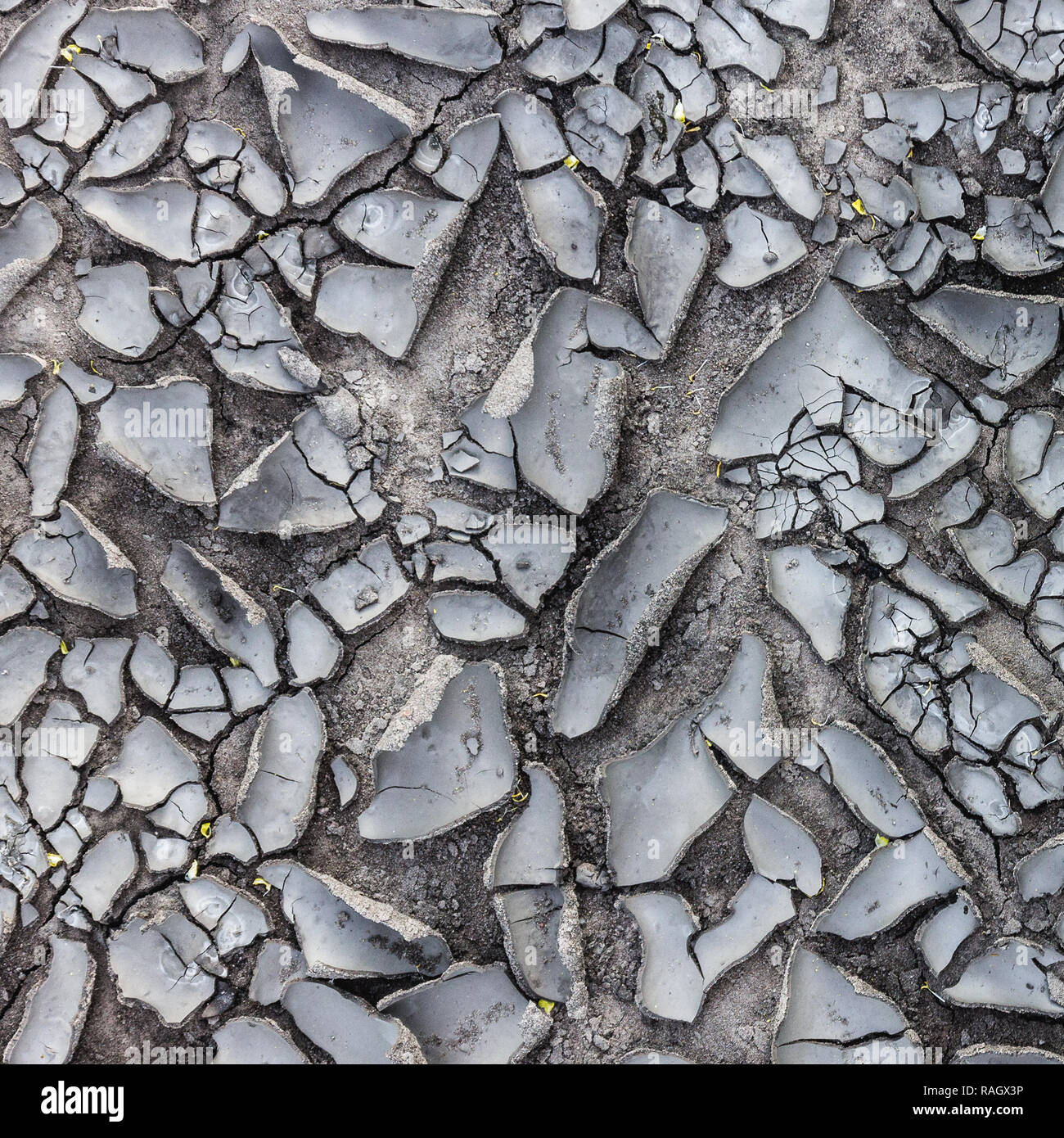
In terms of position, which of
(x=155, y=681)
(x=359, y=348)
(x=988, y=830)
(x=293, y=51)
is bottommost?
(x=155, y=681)

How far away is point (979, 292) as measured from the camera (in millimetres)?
2221

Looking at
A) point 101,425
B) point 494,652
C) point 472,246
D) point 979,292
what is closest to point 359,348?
point 472,246

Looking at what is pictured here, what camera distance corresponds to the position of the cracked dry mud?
215 cm

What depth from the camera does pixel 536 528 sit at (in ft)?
7.21

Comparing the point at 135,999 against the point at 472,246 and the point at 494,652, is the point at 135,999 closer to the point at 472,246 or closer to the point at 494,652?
the point at 494,652

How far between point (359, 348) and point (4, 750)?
51.4 inches

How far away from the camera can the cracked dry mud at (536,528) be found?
215cm
